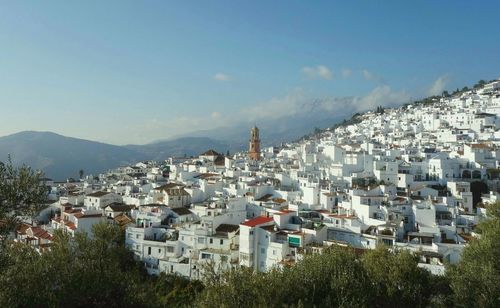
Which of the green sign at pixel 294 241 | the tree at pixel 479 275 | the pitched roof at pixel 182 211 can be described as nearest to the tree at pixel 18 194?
the green sign at pixel 294 241

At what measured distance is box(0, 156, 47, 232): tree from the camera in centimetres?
1645

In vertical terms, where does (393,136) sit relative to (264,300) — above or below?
above

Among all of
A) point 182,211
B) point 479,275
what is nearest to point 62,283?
point 479,275

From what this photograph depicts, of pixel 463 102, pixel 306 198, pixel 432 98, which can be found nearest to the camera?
pixel 306 198

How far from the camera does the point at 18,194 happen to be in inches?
663

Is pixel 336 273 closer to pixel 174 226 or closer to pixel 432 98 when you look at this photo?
pixel 174 226

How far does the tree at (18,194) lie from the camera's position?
16453 millimetres

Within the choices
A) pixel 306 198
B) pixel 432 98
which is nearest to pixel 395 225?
pixel 306 198

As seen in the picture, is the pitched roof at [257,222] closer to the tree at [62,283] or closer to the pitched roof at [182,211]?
the pitched roof at [182,211]

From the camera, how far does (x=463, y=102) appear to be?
4213 inches

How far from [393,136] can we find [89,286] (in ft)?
245

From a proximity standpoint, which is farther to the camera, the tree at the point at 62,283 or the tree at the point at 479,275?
the tree at the point at 479,275

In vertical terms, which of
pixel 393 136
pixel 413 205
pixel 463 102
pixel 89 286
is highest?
pixel 463 102

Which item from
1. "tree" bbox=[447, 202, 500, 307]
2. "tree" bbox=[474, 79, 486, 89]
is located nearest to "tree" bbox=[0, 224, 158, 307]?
"tree" bbox=[447, 202, 500, 307]
